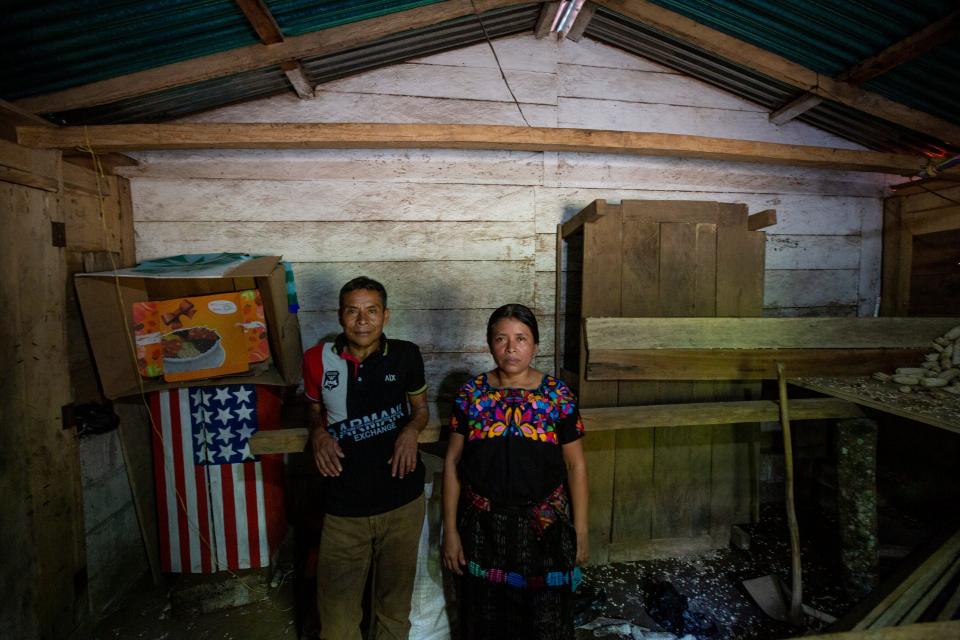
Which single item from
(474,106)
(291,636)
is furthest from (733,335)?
(291,636)

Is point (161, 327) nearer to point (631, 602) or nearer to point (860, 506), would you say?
point (631, 602)

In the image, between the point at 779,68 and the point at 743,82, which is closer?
the point at 779,68

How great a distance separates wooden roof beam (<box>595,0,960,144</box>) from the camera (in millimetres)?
2465

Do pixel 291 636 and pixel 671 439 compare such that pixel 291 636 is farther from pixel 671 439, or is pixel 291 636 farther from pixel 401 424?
pixel 671 439

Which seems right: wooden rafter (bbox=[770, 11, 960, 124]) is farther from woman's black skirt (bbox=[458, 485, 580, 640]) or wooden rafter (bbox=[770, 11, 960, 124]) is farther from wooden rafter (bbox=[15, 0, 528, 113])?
woman's black skirt (bbox=[458, 485, 580, 640])

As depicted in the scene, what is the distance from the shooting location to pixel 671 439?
113 inches

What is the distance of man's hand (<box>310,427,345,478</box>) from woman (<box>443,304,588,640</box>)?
567 mm

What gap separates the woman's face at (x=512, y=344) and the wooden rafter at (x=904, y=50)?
2.85 m

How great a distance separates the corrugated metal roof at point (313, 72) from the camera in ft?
7.98

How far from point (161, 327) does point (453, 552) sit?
7.58ft

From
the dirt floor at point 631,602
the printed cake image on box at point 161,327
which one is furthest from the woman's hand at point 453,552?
the printed cake image on box at point 161,327

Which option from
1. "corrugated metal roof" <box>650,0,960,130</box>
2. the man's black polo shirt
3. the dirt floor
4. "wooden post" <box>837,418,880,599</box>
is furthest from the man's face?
"wooden post" <box>837,418,880,599</box>

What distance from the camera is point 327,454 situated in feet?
6.16

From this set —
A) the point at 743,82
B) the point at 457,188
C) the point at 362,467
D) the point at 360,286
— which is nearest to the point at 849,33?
the point at 743,82
